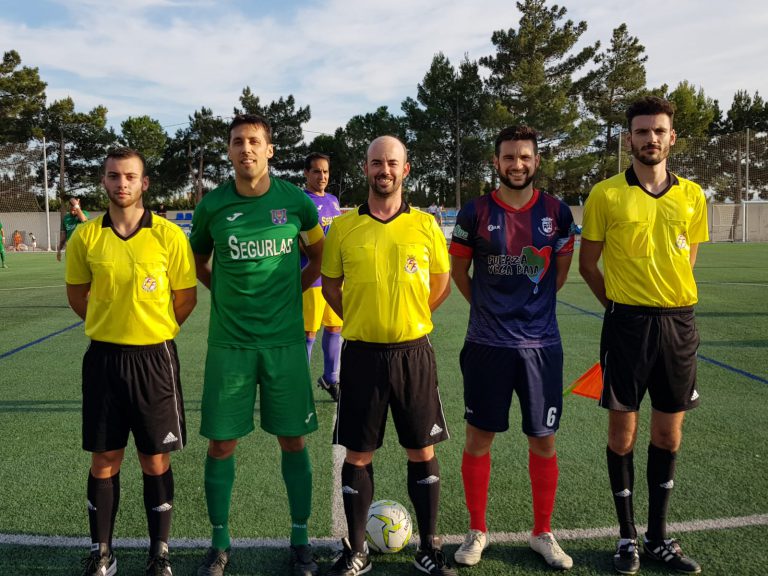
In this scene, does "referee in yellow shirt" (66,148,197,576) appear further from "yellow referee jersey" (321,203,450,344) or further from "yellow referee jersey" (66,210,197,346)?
"yellow referee jersey" (321,203,450,344)

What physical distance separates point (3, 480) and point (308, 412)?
89.6 inches

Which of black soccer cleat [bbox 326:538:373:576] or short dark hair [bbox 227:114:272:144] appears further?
short dark hair [bbox 227:114:272:144]

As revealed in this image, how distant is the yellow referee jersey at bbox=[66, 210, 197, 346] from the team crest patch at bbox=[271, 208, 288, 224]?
1.59 ft

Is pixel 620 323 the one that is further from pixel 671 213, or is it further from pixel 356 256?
pixel 356 256

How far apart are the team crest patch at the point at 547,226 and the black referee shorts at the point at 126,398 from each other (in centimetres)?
189

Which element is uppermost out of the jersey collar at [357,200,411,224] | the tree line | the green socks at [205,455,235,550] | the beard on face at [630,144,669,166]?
Result: the tree line

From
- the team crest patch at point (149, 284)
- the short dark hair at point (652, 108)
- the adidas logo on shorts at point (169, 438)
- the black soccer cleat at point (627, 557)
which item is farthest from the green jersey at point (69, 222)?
the black soccer cleat at point (627, 557)

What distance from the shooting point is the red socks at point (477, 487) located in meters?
2.98

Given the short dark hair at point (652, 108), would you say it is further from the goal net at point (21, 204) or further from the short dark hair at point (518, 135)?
the goal net at point (21, 204)

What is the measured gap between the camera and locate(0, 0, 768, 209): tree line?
43.8 meters

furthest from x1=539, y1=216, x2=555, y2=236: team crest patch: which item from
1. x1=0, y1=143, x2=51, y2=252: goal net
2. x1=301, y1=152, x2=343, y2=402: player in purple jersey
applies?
x1=0, y1=143, x2=51, y2=252: goal net

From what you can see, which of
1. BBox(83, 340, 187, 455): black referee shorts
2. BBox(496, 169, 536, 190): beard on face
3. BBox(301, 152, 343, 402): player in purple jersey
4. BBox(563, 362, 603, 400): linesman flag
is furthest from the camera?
BBox(301, 152, 343, 402): player in purple jersey

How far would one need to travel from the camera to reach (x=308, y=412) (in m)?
2.94

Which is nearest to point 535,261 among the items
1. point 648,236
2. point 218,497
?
point 648,236
